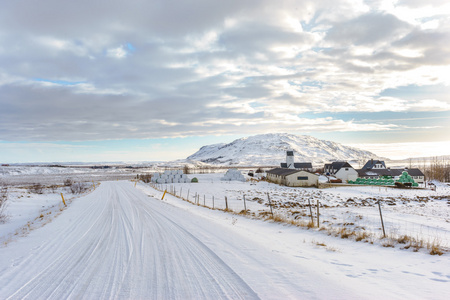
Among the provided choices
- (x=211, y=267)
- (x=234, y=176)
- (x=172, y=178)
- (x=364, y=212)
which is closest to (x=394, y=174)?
(x=234, y=176)

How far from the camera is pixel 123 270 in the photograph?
307 inches

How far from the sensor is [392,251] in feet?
33.0

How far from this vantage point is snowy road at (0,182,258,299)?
6.29 m

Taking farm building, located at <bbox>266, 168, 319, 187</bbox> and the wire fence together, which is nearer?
the wire fence

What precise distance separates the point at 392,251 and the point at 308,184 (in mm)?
55775

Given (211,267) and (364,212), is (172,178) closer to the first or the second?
(364,212)

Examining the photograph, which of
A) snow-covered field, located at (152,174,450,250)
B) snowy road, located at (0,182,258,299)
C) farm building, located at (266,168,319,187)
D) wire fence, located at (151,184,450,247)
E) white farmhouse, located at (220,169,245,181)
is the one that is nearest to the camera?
snowy road, located at (0,182,258,299)

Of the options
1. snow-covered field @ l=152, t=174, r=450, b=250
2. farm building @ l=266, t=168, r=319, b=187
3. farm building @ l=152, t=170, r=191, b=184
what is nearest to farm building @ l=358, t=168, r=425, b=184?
farm building @ l=266, t=168, r=319, b=187

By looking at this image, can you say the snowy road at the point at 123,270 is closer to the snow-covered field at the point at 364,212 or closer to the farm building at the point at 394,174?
the snow-covered field at the point at 364,212

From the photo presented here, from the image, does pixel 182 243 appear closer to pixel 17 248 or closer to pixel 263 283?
pixel 263 283

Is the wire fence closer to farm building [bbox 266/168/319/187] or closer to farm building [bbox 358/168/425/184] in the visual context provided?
farm building [bbox 266/168/319/187]

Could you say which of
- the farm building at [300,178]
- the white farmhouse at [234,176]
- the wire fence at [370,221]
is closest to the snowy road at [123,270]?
the wire fence at [370,221]

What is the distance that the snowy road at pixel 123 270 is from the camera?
6.29m

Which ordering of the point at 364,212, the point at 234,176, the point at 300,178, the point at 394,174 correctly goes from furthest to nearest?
the point at 394,174 < the point at 234,176 < the point at 300,178 < the point at 364,212
